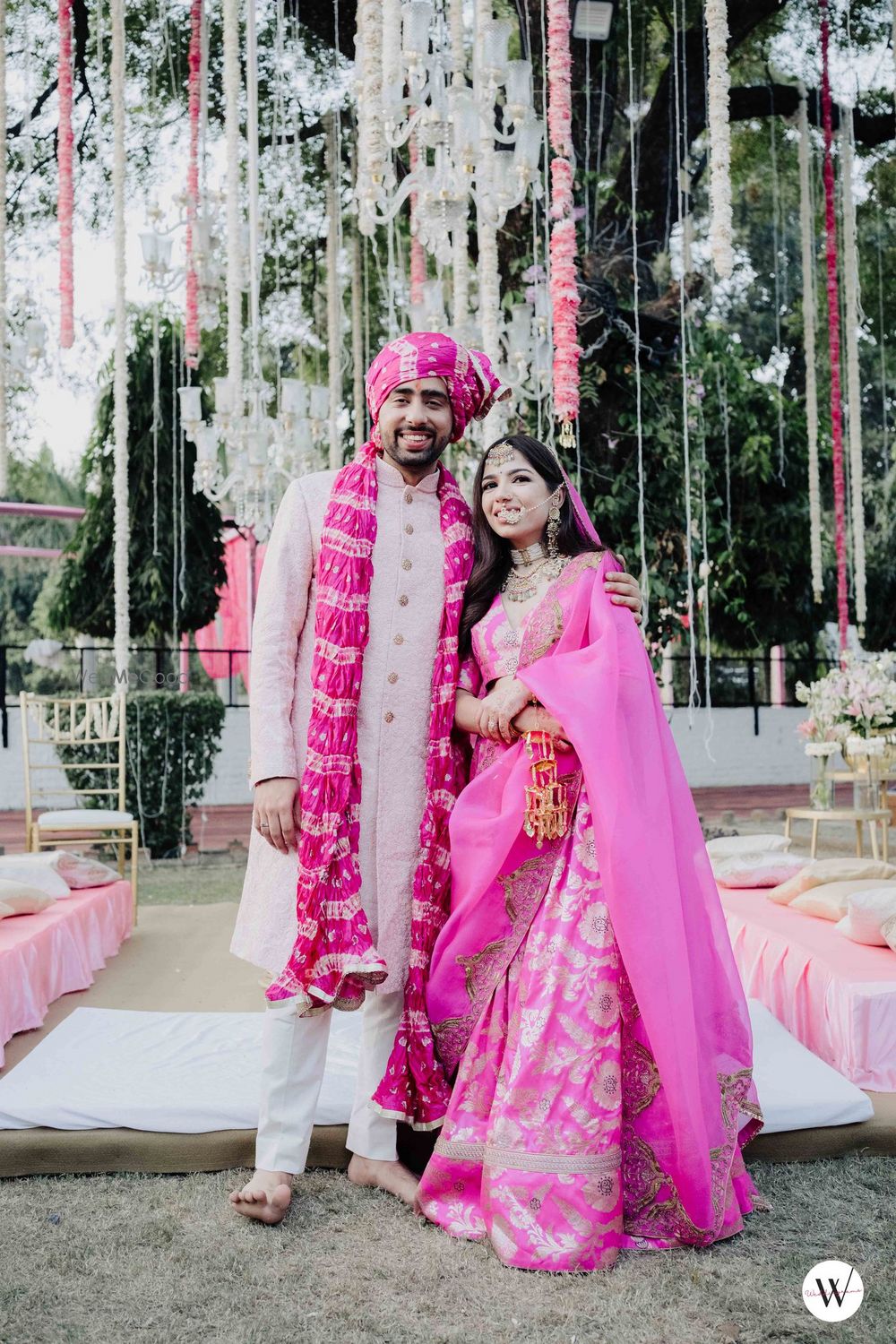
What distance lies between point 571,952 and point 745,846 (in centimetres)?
240

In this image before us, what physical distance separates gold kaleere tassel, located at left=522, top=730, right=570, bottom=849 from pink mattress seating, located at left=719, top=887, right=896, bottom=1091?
992 mm

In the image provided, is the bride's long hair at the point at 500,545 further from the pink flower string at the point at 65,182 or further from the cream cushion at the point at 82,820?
the cream cushion at the point at 82,820

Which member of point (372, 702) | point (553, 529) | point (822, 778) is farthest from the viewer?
point (822, 778)

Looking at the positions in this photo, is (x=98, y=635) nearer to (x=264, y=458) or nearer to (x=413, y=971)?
(x=264, y=458)

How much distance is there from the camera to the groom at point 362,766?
1.97 metres

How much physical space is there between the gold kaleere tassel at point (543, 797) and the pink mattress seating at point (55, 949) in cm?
160

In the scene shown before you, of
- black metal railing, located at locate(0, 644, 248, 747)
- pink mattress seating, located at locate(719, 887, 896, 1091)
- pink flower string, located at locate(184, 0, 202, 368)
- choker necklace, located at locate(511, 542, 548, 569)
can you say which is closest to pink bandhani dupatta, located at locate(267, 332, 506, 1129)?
choker necklace, located at locate(511, 542, 548, 569)

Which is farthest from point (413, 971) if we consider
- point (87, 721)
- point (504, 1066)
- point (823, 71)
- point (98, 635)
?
point (98, 635)

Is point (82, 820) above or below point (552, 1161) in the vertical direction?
above

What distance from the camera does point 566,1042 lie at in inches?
72.8

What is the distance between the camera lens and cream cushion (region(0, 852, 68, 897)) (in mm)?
3701

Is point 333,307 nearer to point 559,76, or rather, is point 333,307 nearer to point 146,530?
point 559,76

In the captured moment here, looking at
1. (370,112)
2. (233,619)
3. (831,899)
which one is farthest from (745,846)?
(233,619)

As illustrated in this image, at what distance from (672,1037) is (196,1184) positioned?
0.96m
